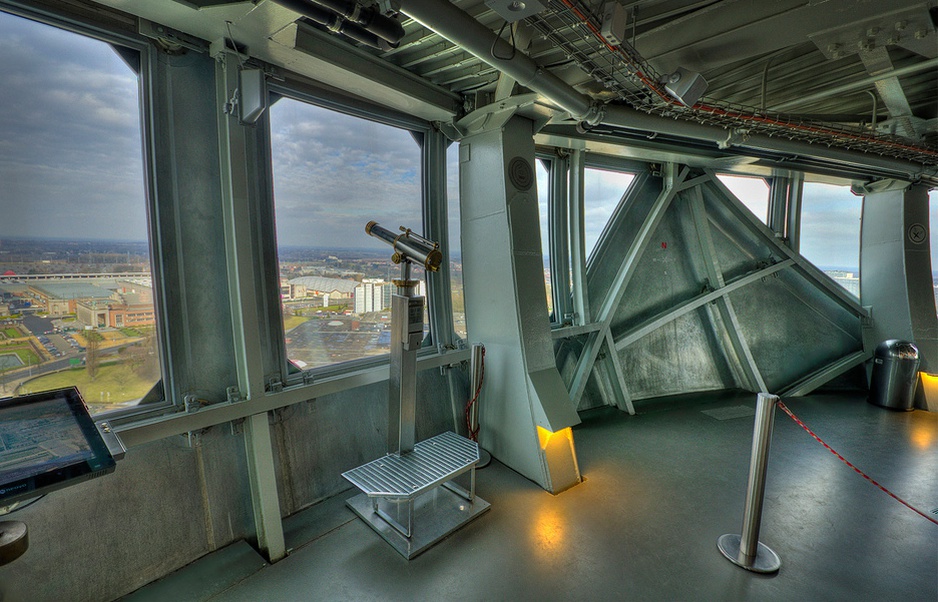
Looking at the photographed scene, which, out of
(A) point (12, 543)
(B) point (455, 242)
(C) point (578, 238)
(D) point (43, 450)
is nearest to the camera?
(A) point (12, 543)

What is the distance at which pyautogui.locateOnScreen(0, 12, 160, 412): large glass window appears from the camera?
83.7 inches

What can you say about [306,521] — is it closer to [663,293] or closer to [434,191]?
[434,191]

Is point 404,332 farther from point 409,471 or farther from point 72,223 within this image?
point 72,223

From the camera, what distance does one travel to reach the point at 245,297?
2695 millimetres

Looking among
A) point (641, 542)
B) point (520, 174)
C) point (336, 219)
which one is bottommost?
point (641, 542)

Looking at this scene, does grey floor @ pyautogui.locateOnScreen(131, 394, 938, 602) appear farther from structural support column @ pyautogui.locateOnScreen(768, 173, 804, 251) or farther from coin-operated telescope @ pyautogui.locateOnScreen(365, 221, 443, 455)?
structural support column @ pyautogui.locateOnScreen(768, 173, 804, 251)

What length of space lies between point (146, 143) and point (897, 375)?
349 inches

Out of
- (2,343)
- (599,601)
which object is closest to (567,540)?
(599,601)

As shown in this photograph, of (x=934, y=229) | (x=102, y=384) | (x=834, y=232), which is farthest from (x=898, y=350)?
(x=102, y=384)

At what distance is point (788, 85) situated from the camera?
4312 mm

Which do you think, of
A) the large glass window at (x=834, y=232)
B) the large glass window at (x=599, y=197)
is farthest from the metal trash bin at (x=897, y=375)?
the large glass window at (x=599, y=197)

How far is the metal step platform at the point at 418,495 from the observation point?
2.88m

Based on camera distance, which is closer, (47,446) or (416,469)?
(47,446)

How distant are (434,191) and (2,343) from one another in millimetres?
3174
